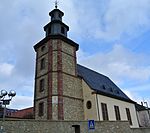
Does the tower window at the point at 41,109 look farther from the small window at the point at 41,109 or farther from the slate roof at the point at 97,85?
the slate roof at the point at 97,85

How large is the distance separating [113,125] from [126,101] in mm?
10575

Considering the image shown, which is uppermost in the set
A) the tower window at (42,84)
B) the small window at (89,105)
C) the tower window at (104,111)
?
the tower window at (42,84)

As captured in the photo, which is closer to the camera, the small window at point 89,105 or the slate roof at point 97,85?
the small window at point 89,105

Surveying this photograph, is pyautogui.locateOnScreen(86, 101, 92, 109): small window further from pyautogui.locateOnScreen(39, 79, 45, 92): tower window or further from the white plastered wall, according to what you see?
pyautogui.locateOnScreen(39, 79, 45, 92): tower window

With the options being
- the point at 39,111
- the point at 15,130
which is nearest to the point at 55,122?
the point at 15,130

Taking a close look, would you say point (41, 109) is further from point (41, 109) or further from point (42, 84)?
point (42, 84)

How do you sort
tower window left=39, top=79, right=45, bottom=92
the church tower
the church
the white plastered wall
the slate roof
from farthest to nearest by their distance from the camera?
the slate roof < tower window left=39, top=79, right=45, bottom=92 < the white plastered wall < the church < the church tower

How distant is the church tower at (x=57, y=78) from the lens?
18531mm

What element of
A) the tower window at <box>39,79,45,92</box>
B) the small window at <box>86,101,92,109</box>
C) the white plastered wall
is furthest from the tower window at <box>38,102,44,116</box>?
the small window at <box>86,101,92,109</box>

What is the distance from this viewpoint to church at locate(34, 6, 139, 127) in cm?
1873

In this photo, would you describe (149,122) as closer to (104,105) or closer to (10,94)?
(104,105)

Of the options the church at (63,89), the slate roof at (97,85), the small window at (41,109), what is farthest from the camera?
the slate roof at (97,85)

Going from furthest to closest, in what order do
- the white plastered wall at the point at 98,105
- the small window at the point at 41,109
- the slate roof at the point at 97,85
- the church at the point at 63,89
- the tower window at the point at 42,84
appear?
the slate roof at the point at 97,85
the tower window at the point at 42,84
the white plastered wall at the point at 98,105
the small window at the point at 41,109
the church at the point at 63,89

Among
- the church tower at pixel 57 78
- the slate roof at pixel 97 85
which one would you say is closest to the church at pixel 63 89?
the church tower at pixel 57 78
